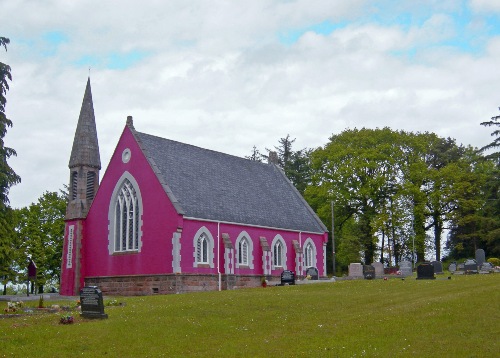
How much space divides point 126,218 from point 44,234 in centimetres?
2355

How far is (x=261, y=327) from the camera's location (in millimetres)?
18984

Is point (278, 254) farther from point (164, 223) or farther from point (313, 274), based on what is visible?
point (164, 223)

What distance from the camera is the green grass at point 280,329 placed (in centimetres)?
1512

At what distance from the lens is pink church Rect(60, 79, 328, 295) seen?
130ft

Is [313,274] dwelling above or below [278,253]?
below

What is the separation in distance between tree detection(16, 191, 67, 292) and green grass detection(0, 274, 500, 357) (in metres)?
39.0

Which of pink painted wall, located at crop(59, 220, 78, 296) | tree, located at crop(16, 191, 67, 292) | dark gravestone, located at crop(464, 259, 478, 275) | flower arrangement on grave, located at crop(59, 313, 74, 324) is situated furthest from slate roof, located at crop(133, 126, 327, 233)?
tree, located at crop(16, 191, 67, 292)

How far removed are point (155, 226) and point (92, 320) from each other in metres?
19.6

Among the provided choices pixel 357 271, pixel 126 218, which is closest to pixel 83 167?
pixel 126 218

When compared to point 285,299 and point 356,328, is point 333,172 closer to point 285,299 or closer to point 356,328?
point 285,299

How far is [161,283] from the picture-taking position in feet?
128

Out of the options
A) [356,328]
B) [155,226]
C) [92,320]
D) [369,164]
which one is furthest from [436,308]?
[369,164]

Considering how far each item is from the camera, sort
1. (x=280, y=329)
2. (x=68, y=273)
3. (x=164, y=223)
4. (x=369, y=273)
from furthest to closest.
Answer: (x=68, y=273) → (x=369, y=273) → (x=164, y=223) → (x=280, y=329)

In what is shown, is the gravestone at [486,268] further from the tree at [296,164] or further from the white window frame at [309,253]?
the tree at [296,164]
